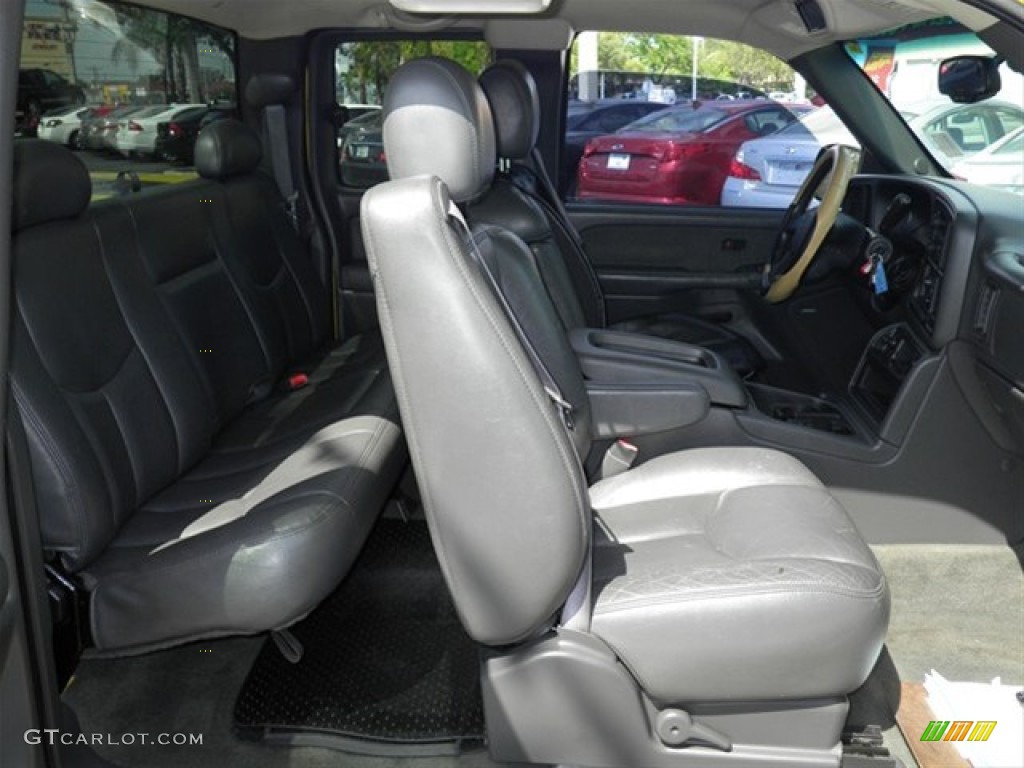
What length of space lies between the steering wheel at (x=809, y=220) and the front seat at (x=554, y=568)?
3.57 feet

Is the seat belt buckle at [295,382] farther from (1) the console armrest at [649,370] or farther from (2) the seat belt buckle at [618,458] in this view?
(2) the seat belt buckle at [618,458]

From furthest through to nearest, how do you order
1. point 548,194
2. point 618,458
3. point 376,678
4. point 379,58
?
point 379,58, point 548,194, point 618,458, point 376,678

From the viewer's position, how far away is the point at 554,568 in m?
1.47

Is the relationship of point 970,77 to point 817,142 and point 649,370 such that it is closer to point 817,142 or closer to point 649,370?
point 649,370

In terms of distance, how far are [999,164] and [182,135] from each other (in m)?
2.63

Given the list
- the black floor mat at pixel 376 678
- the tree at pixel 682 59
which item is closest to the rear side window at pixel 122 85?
the black floor mat at pixel 376 678

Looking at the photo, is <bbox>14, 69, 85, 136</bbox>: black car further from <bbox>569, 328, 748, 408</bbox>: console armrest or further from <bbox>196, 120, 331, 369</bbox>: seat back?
<bbox>569, 328, 748, 408</bbox>: console armrest

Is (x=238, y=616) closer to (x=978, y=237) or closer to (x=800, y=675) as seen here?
(x=800, y=675)

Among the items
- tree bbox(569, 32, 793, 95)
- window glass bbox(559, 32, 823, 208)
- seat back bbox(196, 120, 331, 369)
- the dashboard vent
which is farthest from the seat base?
window glass bbox(559, 32, 823, 208)

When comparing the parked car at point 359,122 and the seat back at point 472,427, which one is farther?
the parked car at point 359,122

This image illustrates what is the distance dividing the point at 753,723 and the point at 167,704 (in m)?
1.26

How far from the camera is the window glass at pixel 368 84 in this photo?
12.0 ft

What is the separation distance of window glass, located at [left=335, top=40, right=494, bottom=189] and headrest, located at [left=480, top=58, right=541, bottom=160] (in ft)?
3.92

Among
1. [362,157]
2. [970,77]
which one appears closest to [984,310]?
[970,77]
